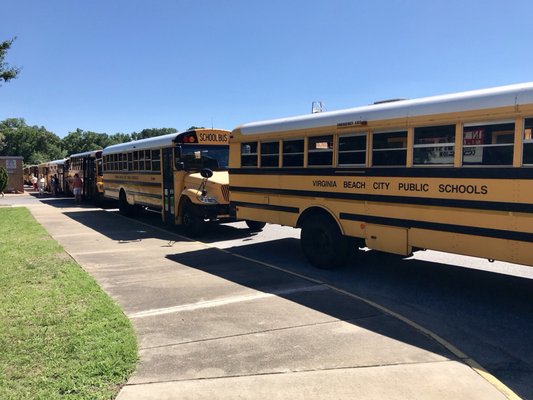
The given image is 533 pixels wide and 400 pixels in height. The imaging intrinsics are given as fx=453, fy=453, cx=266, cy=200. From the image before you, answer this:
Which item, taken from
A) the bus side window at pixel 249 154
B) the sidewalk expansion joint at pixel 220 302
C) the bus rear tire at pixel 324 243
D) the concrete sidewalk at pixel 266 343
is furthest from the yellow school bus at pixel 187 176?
the sidewalk expansion joint at pixel 220 302

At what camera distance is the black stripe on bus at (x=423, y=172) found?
5250 mm

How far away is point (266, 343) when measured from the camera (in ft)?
14.8

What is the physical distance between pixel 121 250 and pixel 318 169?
4.83m

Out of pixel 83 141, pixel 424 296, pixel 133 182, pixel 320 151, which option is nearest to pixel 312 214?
pixel 320 151

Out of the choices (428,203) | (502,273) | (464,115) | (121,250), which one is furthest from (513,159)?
(121,250)

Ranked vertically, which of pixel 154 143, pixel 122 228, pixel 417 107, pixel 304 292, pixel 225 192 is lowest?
pixel 122 228

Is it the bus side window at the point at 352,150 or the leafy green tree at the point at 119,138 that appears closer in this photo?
the bus side window at the point at 352,150

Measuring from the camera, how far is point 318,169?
7.64 metres

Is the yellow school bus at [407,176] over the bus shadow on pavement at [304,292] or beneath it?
over

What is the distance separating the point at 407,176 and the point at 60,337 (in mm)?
4700

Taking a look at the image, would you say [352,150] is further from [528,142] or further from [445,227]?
[528,142]

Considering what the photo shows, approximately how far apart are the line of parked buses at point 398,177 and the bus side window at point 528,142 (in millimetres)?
11

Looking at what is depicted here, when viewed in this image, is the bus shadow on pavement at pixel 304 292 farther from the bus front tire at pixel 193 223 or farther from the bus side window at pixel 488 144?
the bus side window at pixel 488 144

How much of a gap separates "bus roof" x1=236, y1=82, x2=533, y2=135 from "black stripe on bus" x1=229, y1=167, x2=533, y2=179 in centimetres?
73
